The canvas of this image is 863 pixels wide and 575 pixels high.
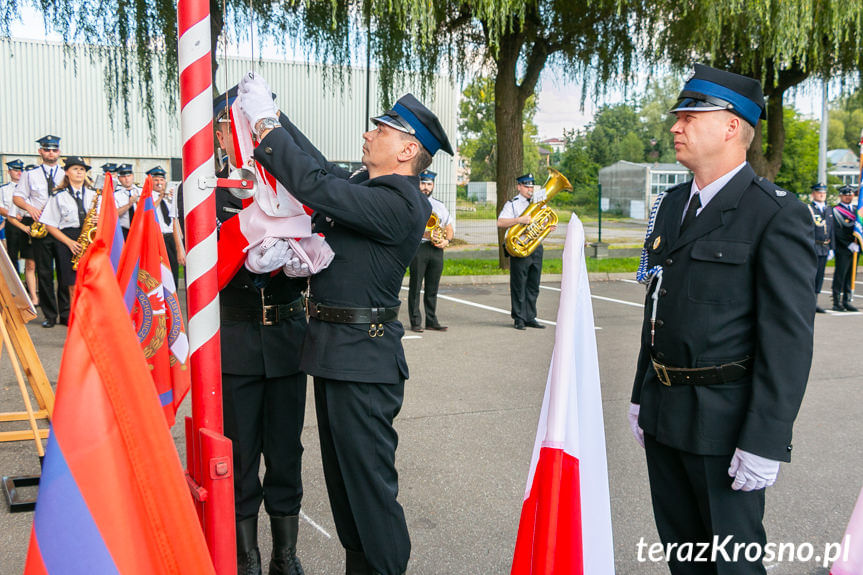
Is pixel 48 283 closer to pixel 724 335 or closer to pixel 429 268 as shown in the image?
pixel 429 268

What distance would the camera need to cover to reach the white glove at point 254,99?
102 inches

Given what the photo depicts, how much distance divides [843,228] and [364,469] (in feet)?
40.2

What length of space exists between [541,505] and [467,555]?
153 cm

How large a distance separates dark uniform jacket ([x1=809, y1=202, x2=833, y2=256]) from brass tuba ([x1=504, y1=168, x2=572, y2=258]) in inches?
170

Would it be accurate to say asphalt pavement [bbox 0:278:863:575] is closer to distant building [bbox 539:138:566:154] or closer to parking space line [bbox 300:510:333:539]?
parking space line [bbox 300:510:333:539]

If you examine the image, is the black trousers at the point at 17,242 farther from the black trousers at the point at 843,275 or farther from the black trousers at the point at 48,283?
the black trousers at the point at 843,275

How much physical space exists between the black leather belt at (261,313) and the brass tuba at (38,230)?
291 inches

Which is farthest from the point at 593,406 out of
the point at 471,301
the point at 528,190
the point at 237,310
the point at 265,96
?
the point at 471,301

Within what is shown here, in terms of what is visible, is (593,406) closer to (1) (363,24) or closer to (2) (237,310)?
(2) (237,310)

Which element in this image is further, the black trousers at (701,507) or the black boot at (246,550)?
the black boot at (246,550)

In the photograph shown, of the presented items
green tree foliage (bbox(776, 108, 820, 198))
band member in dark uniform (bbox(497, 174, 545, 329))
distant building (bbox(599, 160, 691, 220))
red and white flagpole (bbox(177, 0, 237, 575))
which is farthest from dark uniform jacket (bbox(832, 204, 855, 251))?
distant building (bbox(599, 160, 691, 220))

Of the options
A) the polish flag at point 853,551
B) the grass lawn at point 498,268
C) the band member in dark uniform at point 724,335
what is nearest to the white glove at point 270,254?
the band member in dark uniform at point 724,335

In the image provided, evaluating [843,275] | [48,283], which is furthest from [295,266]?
[843,275]

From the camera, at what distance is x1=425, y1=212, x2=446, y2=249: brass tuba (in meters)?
9.76
